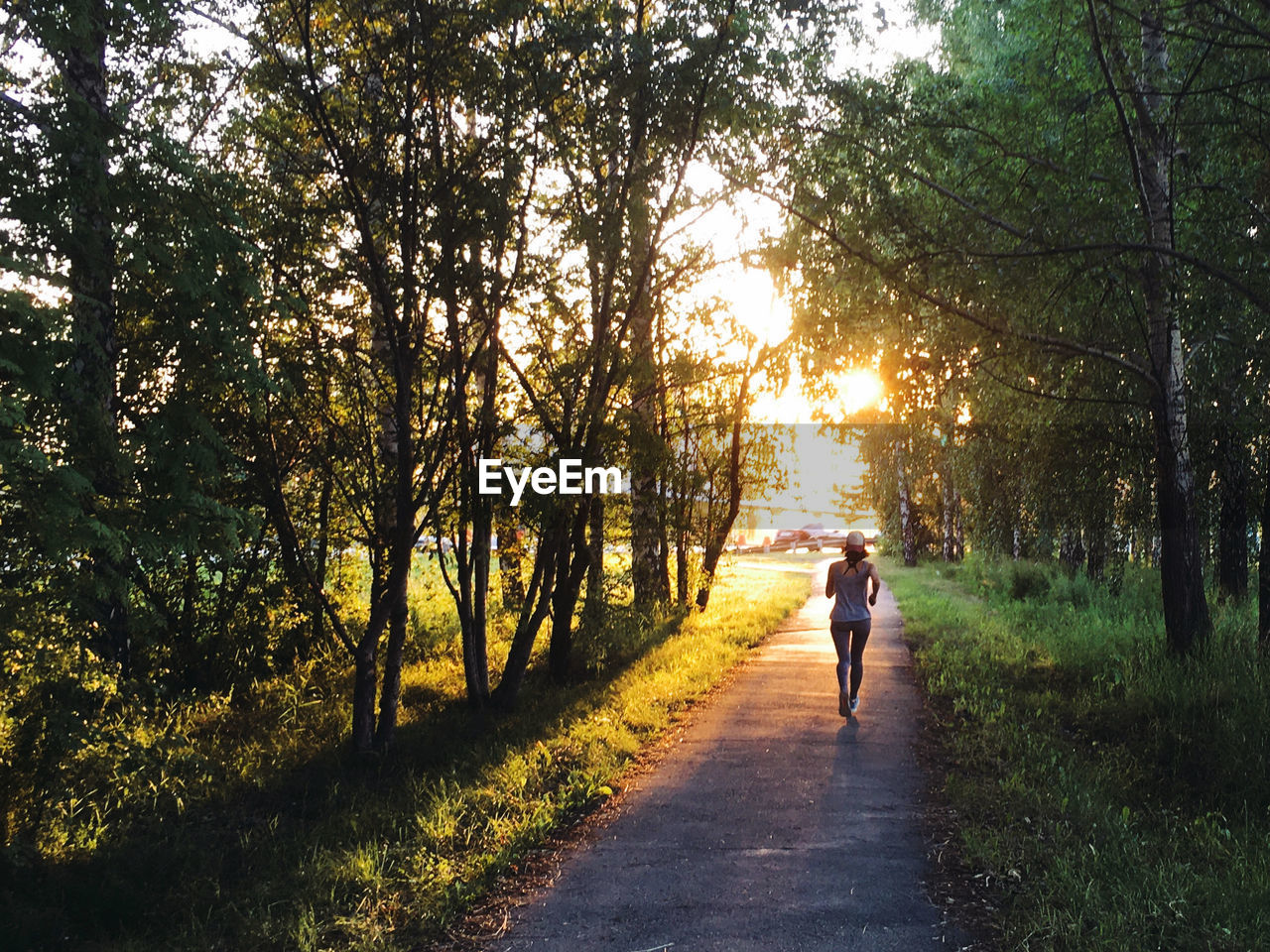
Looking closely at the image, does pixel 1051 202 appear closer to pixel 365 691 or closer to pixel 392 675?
pixel 392 675

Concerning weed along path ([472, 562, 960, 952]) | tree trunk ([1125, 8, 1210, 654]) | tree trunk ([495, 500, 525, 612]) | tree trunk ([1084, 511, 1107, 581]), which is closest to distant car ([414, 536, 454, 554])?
tree trunk ([495, 500, 525, 612])

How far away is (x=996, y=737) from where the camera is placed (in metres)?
8.27

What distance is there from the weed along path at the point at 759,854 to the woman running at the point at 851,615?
375mm

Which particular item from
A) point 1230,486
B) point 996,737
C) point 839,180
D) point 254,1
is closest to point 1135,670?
point 996,737

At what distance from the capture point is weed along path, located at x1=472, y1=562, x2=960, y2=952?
4.57 metres

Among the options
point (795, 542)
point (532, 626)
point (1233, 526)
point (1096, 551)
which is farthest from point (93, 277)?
point (795, 542)

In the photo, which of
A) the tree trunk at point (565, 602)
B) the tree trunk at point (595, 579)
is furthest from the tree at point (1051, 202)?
the tree trunk at point (595, 579)

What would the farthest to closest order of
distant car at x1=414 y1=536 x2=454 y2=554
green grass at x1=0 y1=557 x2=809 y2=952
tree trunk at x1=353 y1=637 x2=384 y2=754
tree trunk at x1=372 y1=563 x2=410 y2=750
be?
1. distant car at x1=414 y1=536 x2=454 y2=554
2. tree trunk at x1=372 y1=563 x2=410 y2=750
3. tree trunk at x1=353 y1=637 x2=384 y2=754
4. green grass at x1=0 y1=557 x2=809 y2=952

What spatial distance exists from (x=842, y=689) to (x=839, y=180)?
17.5ft

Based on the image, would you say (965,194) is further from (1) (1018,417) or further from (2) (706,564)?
(2) (706,564)

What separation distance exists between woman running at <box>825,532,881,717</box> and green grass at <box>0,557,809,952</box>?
186cm

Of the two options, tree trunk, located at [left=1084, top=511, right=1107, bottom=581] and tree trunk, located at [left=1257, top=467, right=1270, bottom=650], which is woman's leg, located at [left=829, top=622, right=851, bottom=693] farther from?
tree trunk, located at [left=1084, top=511, right=1107, bottom=581]

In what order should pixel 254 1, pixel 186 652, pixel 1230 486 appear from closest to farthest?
pixel 254 1
pixel 186 652
pixel 1230 486

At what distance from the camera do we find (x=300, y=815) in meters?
6.65
